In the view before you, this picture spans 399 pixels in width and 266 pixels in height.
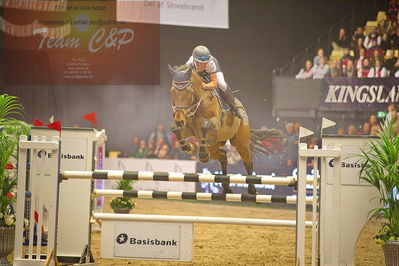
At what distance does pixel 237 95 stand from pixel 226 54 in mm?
653

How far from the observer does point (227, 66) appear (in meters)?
9.45

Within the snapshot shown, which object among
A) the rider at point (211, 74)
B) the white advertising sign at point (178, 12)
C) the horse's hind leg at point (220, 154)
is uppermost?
the white advertising sign at point (178, 12)

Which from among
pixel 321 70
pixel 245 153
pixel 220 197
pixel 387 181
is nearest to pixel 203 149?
pixel 245 153

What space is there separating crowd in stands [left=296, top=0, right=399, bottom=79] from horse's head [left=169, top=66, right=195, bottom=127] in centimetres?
163

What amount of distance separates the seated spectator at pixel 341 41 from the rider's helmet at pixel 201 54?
6.12ft

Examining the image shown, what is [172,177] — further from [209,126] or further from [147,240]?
[209,126]

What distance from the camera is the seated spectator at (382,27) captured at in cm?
923

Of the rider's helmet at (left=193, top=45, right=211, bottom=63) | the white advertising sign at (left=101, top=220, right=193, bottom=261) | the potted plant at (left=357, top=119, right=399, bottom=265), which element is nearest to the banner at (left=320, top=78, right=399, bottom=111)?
the rider's helmet at (left=193, top=45, right=211, bottom=63)

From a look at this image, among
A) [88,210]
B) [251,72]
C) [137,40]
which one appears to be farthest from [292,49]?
[88,210]

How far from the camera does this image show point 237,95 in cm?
937

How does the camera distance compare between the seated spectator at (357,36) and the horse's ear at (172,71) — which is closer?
the seated spectator at (357,36)

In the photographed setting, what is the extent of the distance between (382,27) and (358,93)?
1.04m

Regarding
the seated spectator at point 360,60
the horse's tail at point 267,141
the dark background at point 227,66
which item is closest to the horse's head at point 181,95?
the dark background at point 227,66

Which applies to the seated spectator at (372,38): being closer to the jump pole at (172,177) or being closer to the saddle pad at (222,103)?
the saddle pad at (222,103)
